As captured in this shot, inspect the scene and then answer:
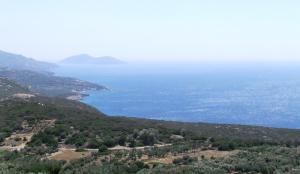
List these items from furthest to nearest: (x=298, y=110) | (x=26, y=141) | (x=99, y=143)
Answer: (x=298, y=110) → (x=26, y=141) → (x=99, y=143)

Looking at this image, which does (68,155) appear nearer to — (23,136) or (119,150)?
(119,150)

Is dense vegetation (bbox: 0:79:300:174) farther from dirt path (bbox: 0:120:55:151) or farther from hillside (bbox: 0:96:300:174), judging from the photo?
dirt path (bbox: 0:120:55:151)

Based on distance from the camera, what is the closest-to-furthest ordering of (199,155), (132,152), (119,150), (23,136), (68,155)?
(199,155) → (132,152) → (68,155) → (119,150) → (23,136)

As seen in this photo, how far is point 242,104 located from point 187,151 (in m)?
151

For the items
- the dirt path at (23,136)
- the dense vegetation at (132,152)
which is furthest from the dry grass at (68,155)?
the dirt path at (23,136)

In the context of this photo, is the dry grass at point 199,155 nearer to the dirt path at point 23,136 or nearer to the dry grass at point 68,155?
the dry grass at point 68,155

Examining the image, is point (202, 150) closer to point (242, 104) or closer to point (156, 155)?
point (156, 155)

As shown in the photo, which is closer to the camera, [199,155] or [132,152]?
[199,155]

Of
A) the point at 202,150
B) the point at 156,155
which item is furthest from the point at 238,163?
the point at 202,150

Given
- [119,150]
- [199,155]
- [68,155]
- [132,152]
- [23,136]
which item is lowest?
[23,136]

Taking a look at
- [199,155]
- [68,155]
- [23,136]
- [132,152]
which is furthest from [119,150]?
[23,136]

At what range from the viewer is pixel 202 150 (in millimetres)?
30281

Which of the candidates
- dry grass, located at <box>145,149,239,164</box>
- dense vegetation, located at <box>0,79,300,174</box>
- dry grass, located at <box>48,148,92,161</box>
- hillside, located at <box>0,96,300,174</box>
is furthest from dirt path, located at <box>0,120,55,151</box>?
Answer: dry grass, located at <box>145,149,239,164</box>

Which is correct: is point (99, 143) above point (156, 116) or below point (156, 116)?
above
